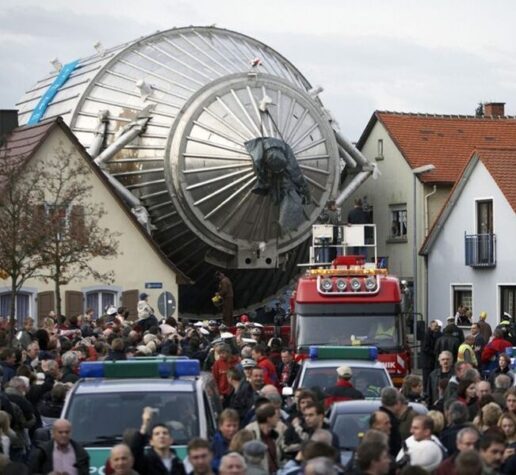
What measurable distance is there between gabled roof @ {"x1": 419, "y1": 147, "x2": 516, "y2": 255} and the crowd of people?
22.2 metres

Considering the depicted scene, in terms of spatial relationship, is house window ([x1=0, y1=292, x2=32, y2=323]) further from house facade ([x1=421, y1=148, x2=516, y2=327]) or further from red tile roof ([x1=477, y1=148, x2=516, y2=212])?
red tile roof ([x1=477, y1=148, x2=516, y2=212])

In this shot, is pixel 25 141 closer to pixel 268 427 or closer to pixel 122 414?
pixel 122 414

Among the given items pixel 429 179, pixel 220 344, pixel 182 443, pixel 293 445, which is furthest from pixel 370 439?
pixel 429 179

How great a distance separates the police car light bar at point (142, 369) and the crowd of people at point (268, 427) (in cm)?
75

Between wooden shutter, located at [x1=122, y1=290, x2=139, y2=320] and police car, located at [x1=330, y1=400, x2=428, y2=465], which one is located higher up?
wooden shutter, located at [x1=122, y1=290, x2=139, y2=320]

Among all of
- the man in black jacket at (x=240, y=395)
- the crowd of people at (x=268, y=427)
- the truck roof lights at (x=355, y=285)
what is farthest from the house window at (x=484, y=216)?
the man in black jacket at (x=240, y=395)

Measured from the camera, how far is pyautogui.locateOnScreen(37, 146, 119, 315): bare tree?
1379 inches

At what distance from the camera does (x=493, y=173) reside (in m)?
46.4

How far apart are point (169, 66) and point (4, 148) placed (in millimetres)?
6459

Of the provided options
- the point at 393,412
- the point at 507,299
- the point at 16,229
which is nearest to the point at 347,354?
the point at 393,412

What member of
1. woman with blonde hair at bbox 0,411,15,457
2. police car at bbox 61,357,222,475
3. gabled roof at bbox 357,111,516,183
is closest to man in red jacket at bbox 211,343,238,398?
police car at bbox 61,357,222,475

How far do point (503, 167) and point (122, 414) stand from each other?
33.1 metres

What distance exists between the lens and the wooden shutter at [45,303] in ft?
138

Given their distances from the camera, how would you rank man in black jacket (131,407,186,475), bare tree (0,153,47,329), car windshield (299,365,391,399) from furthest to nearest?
1. bare tree (0,153,47,329)
2. car windshield (299,365,391,399)
3. man in black jacket (131,407,186,475)
